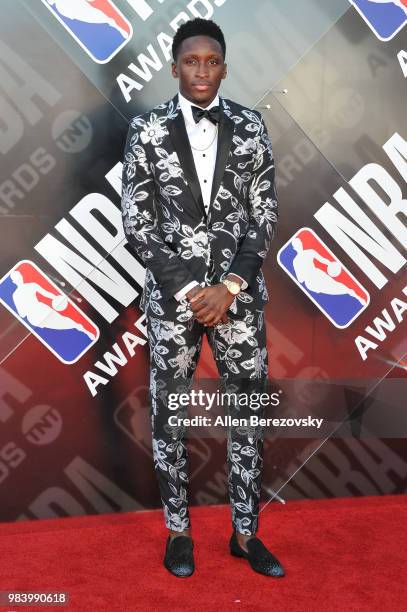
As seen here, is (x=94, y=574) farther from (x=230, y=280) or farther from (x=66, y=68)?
(x=66, y=68)

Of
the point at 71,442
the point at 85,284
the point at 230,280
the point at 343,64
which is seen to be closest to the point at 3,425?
the point at 71,442

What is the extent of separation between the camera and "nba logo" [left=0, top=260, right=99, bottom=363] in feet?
7.66

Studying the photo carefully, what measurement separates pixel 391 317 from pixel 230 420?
0.85m

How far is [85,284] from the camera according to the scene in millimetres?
2398

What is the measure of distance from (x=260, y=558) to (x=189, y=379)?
0.55m

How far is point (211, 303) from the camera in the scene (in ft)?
6.16

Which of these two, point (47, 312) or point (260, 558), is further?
point (47, 312)

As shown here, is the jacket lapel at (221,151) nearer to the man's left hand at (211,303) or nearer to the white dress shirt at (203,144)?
the white dress shirt at (203,144)

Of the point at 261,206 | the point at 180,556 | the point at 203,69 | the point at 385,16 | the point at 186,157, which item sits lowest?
the point at 180,556

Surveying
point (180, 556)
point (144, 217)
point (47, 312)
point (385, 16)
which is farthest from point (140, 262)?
point (385, 16)

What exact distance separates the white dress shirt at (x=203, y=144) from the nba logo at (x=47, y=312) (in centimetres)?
69

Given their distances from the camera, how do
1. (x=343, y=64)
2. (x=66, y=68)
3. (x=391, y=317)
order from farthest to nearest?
(x=391, y=317) < (x=343, y=64) < (x=66, y=68)

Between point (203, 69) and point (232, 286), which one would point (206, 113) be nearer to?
point (203, 69)

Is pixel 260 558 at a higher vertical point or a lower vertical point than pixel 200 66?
lower
